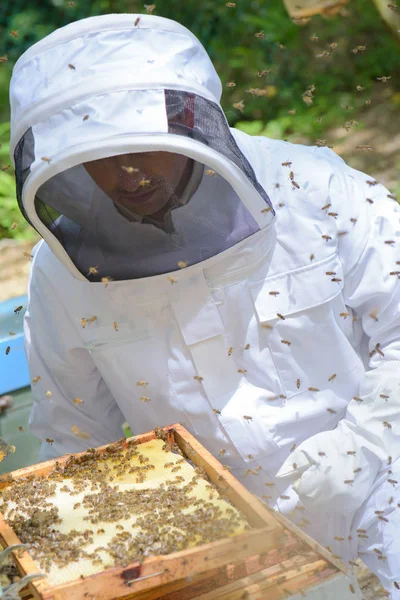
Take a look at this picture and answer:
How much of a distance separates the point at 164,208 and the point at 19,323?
1.61 m

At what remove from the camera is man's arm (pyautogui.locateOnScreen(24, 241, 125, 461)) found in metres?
2.48

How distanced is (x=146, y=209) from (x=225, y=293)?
36cm

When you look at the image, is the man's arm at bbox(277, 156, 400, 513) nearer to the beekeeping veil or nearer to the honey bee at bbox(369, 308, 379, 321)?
the honey bee at bbox(369, 308, 379, 321)

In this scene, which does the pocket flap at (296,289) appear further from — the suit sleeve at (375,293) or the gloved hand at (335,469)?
the gloved hand at (335,469)

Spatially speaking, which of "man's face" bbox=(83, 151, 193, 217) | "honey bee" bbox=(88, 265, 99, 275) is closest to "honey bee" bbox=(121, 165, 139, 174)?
"man's face" bbox=(83, 151, 193, 217)

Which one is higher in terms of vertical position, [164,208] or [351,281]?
[164,208]

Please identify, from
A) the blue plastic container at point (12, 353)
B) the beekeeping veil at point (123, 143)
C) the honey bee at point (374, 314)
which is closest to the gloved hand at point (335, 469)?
the honey bee at point (374, 314)

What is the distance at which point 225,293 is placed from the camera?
228 centimetres

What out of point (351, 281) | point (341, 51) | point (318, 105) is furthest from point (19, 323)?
point (341, 51)

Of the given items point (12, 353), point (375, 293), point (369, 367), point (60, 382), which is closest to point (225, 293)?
point (375, 293)

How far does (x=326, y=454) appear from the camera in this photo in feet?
7.13

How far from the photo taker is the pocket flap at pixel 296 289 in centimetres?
231

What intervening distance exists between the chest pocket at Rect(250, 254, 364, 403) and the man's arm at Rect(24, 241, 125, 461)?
63 cm

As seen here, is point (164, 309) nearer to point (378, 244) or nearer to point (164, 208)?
point (164, 208)
